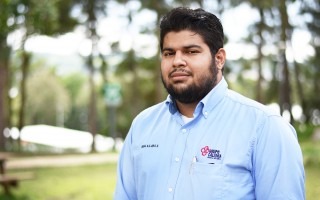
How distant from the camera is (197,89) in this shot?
8.78 ft

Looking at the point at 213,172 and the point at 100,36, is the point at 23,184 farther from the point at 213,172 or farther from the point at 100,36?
the point at 100,36

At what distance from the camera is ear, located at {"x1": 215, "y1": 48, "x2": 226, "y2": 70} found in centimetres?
274

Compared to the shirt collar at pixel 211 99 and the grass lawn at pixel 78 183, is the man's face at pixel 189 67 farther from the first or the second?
the grass lawn at pixel 78 183

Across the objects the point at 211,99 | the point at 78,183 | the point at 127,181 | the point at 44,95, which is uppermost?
the point at 211,99

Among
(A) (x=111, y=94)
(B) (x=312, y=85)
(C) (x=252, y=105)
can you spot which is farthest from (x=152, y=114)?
(B) (x=312, y=85)

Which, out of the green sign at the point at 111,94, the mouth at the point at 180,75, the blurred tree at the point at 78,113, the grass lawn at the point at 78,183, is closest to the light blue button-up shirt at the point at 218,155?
the mouth at the point at 180,75

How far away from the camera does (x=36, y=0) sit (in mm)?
12961

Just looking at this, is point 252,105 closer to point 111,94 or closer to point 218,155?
point 218,155

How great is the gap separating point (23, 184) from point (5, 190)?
6.54 feet

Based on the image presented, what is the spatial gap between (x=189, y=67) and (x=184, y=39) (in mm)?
142

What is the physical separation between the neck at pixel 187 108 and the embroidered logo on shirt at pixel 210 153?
27 centimetres

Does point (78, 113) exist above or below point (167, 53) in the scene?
below

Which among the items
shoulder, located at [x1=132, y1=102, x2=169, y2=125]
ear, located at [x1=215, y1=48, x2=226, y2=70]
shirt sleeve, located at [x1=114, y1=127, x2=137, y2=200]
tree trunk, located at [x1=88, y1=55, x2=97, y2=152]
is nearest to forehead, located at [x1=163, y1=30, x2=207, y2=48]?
ear, located at [x1=215, y1=48, x2=226, y2=70]

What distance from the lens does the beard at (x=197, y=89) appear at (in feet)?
8.77
